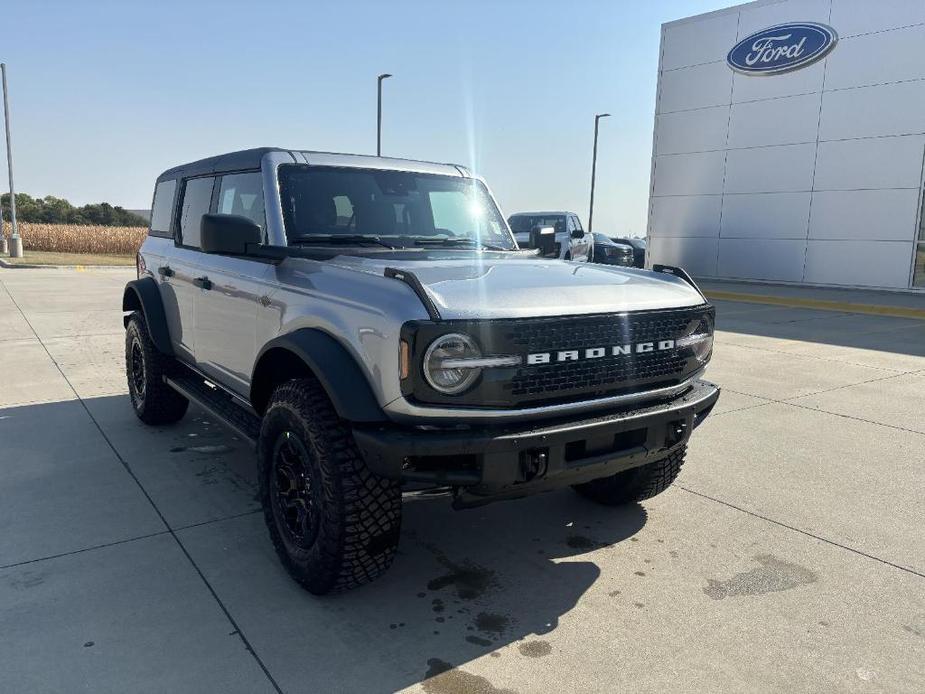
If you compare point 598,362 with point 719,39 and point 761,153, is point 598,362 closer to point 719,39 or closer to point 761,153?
point 761,153

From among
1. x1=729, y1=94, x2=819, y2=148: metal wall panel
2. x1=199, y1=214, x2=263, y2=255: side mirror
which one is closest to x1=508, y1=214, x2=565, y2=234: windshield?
x1=729, y1=94, x2=819, y2=148: metal wall panel

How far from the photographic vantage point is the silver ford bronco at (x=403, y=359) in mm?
2537

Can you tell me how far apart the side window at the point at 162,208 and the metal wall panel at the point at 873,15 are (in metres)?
18.5

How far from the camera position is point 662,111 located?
72.8 ft

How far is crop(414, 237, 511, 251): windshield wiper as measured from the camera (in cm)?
393

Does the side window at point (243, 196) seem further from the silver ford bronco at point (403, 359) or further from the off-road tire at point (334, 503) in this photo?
the off-road tire at point (334, 503)

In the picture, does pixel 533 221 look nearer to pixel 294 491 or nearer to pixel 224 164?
pixel 224 164

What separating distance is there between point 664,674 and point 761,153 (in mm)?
19903

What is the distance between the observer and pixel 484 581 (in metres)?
3.13

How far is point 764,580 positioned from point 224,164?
3797mm

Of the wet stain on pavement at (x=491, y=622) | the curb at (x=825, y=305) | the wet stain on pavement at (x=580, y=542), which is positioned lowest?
the wet stain on pavement at (x=491, y=622)

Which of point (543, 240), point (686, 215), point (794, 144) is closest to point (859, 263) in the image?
point (794, 144)

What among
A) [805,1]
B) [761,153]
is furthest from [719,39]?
[761,153]

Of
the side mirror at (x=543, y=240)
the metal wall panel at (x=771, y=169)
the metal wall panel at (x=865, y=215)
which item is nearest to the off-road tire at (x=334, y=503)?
the side mirror at (x=543, y=240)
